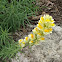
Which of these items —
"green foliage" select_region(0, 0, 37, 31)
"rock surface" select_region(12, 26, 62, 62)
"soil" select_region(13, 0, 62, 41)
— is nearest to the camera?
"rock surface" select_region(12, 26, 62, 62)

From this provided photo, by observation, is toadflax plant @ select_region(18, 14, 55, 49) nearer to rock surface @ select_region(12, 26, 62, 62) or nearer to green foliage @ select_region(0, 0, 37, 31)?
rock surface @ select_region(12, 26, 62, 62)

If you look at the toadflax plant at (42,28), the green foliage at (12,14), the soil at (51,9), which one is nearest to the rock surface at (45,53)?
the toadflax plant at (42,28)

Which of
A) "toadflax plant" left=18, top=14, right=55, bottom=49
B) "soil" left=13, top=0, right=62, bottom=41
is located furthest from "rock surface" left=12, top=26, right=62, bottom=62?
"soil" left=13, top=0, right=62, bottom=41

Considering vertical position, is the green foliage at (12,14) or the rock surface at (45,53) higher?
the green foliage at (12,14)

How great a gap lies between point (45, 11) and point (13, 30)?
976mm

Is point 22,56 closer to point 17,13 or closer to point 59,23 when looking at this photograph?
point 17,13

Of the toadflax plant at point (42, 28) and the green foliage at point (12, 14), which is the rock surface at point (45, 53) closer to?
the toadflax plant at point (42, 28)

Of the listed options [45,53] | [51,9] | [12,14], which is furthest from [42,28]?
[51,9]

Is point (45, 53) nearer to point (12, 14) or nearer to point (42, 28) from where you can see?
point (42, 28)

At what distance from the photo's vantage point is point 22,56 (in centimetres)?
223

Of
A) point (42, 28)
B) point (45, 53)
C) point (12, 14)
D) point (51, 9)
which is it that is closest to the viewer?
point (42, 28)

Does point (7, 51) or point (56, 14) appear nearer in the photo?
point (7, 51)

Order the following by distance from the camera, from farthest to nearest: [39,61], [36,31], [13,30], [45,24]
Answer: [13,30], [39,61], [36,31], [45,24]

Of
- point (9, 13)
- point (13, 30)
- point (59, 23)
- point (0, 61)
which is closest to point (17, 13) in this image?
point (9, 13)
